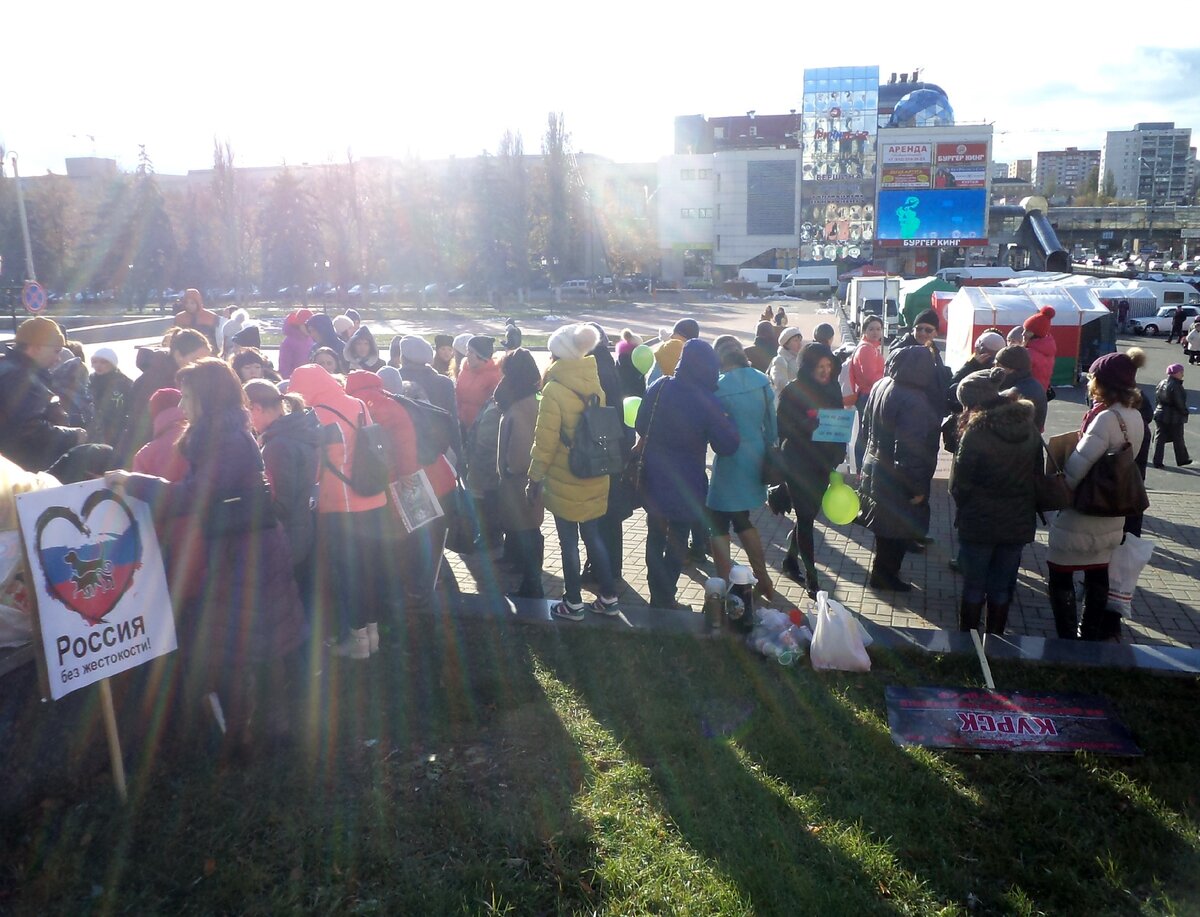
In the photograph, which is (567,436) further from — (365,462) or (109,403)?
(109,403)

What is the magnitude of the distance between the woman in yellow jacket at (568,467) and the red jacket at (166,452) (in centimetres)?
191

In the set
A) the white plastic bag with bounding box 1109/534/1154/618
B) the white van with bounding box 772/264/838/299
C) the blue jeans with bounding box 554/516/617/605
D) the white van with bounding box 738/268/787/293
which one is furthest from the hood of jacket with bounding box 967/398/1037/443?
the white van with bounding box 738/268/787/293

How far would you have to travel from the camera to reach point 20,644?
366 cm

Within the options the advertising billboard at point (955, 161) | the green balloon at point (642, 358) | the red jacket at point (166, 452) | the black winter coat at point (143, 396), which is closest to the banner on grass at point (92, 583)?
the red jacket at point (166, 452)

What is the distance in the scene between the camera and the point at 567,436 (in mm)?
5137

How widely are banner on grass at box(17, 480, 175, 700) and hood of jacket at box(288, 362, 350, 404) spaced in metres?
1.21

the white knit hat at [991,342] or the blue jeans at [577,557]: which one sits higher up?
the white knit hat at [991,342]

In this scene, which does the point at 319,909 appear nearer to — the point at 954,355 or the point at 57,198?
the point at 954,355

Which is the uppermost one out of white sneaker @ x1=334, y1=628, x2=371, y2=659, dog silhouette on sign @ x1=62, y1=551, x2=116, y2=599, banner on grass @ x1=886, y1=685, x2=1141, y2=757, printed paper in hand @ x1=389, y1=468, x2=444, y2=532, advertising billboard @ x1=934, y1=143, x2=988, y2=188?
advertising billboard @ x1=934, y1=143, x2=988, y2=188

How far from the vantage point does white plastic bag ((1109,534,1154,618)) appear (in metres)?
5.09

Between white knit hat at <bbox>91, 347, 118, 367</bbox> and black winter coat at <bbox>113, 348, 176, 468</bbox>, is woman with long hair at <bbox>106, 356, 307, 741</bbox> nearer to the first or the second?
black winter coat at <bbox>113, 348, 176, 468</bbox>

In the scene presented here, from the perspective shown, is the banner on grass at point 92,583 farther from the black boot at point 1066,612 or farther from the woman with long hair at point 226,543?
the black boot at point 1066,612

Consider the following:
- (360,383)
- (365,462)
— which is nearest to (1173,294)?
(360,383)

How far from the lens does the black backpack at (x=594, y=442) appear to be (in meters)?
5.09
